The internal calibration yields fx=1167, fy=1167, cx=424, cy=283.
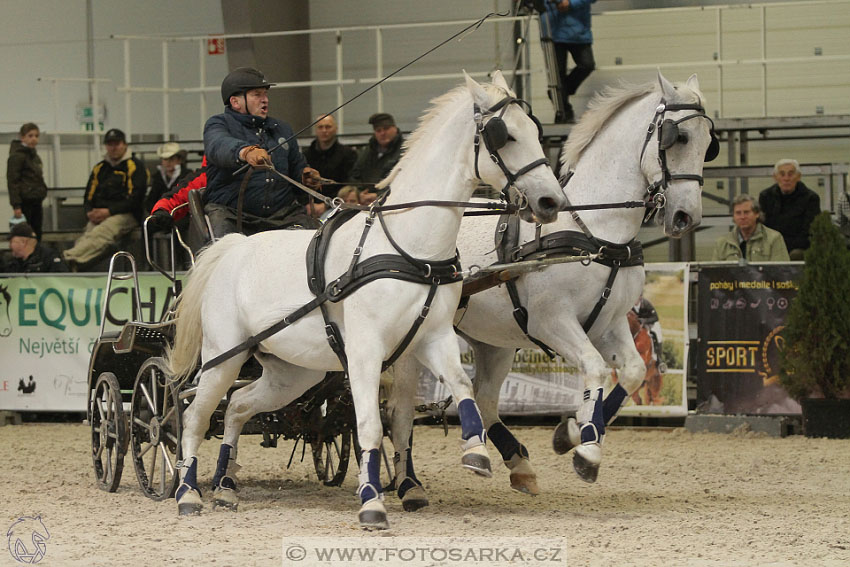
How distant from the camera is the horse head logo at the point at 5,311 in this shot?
11.1 meters

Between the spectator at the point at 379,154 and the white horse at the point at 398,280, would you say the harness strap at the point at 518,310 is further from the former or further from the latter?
the spectator at the point at 379,154

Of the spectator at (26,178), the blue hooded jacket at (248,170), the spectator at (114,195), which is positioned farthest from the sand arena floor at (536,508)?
the spectator at (26,178)

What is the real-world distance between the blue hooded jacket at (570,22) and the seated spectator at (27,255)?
580cm

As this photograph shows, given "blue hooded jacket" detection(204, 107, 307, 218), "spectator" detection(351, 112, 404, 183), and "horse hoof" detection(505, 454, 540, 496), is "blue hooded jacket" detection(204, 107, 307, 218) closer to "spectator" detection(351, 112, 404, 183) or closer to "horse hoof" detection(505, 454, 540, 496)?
"horse hoof" detection(505, 454, 540, 496)

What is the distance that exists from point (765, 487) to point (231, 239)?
350 cm

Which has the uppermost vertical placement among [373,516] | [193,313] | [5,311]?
[193,313]

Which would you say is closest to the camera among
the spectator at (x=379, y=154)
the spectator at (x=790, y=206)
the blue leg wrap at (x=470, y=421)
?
the blue leg wrap at (x=470, y=421)

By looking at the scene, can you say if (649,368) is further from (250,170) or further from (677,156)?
(250,170)

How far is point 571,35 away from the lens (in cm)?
1248

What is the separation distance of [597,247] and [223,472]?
238 cm

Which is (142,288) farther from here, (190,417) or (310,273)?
(310,273)

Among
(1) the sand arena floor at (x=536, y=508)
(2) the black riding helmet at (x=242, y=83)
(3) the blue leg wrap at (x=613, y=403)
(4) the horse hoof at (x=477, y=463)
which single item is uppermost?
(2) the black riding helmet at (x=242, y=83)

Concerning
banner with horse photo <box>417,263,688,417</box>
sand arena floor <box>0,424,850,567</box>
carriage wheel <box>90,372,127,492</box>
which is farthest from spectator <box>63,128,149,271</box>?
carriage wheel <box>90,372,127,492</box>

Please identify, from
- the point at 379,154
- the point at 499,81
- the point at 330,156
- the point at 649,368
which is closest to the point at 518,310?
the point at 499,81
